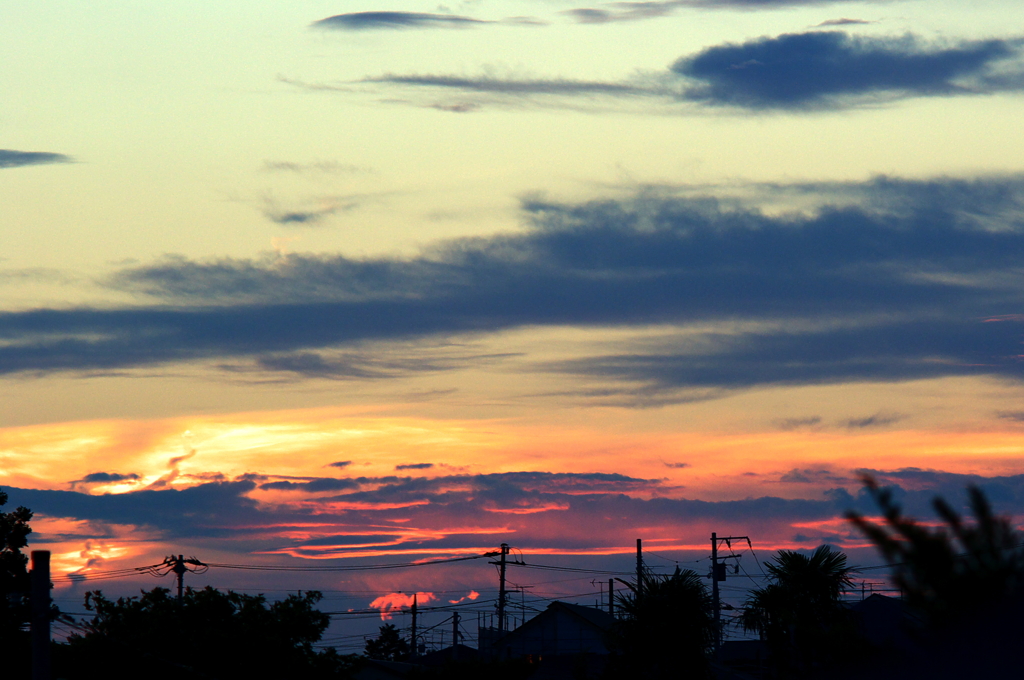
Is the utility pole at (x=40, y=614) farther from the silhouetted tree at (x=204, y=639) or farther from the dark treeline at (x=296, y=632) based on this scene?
the silhouetted tree at (x=204, y=639)

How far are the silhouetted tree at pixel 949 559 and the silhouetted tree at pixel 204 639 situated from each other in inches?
1344

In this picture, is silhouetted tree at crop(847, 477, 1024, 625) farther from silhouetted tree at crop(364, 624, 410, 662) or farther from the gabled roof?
silhouetted tree at crop(364, 624, 410, 662)

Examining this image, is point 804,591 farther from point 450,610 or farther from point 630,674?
point 450,610

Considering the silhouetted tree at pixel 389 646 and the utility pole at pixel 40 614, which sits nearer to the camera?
the utility pole at pixel 40 614

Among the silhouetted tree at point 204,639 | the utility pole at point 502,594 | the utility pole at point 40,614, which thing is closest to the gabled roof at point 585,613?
the utility pole at point 502,594

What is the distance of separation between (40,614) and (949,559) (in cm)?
2533

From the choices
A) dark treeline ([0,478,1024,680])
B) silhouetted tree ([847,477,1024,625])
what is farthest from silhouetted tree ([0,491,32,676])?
silhouetted tree ([847,477,1024,625])

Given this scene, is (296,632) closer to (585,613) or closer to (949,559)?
(949,559)

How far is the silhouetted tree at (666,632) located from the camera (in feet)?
140

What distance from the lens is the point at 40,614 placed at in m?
26.9

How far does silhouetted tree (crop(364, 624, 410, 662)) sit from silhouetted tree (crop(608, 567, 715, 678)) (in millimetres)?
131918

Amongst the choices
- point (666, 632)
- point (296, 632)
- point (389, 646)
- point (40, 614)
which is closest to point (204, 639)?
point (296, 632)

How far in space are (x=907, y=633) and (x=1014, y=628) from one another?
2.59 ft

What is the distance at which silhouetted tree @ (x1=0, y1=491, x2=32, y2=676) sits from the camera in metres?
45.0
